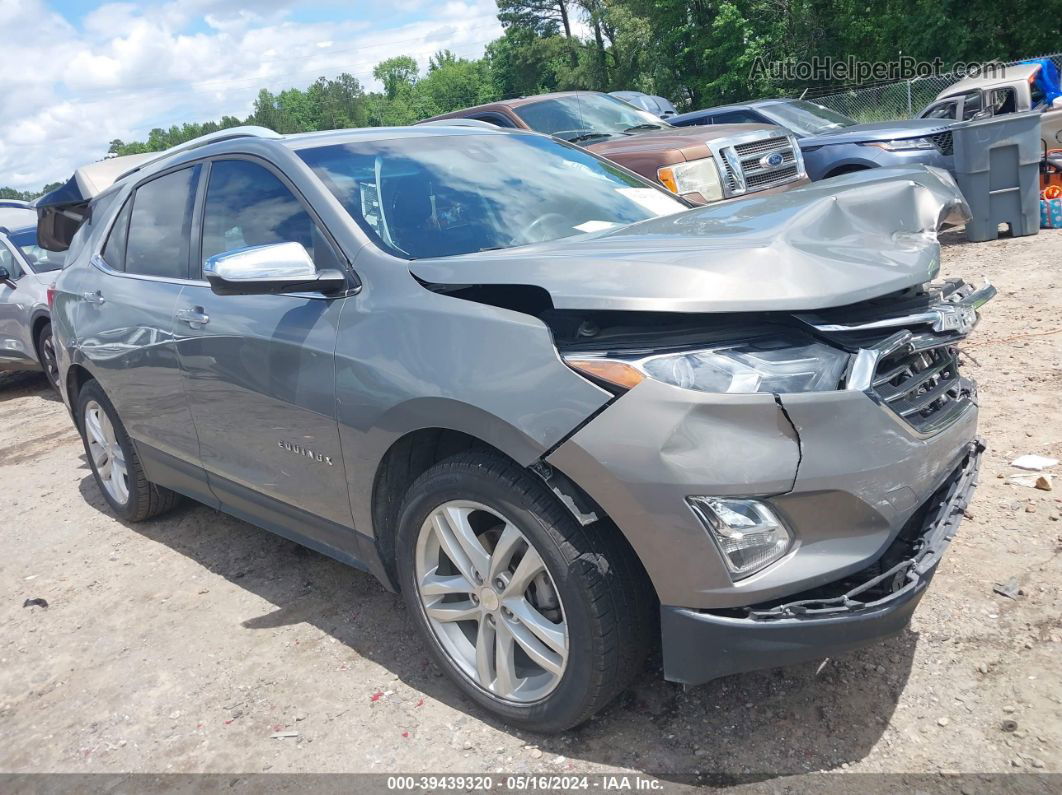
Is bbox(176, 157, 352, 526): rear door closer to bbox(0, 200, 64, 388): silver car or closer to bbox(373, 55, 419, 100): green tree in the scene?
bbox(0, 200, 64, 388): silver car

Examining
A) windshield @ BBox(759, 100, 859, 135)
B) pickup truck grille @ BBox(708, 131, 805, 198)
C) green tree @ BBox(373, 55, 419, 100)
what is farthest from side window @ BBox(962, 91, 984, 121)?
green tree @ BBox(373, 55, 419, 100)

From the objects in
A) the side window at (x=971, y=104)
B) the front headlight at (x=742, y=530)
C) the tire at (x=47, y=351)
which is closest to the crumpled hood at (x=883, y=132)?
the side window at (x=971, y=104)

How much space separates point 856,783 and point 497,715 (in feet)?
3.41

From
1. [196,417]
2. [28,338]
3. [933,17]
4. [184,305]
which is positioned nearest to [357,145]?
[184,305]

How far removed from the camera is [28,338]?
9.05 meters

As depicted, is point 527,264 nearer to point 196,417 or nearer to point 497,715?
point 497,715

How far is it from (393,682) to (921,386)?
1978mm

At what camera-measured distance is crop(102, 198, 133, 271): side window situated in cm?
450

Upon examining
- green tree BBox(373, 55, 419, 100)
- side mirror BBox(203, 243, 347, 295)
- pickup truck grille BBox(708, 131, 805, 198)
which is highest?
green tree BBox(373, 55, 419, 100)

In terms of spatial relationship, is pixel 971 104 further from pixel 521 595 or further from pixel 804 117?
pixel 521 595

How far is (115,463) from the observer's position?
495 cm

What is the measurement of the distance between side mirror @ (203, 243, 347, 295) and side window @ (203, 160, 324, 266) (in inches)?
5.7

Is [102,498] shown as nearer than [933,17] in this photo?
Yes

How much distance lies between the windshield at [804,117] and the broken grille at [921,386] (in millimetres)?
9846
